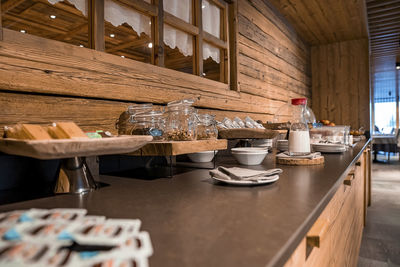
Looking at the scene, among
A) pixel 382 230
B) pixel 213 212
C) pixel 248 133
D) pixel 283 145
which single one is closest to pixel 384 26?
pixel 382 230

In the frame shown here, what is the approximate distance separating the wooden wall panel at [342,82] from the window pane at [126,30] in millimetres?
3939


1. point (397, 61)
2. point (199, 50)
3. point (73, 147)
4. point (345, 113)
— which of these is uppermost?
point (397, 61)

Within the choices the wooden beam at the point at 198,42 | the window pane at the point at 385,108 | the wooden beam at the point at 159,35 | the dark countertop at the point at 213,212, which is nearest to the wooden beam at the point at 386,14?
the wooden beam at the point at 198,42

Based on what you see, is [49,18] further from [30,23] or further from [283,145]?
[283,145]

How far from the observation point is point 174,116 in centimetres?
118

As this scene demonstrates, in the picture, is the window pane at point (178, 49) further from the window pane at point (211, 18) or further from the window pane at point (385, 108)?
the window pane at point (385, 108)

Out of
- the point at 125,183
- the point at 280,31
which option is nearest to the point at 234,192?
the point at 125,183

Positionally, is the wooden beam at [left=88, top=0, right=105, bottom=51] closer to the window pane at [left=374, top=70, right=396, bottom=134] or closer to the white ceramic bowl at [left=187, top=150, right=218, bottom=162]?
the white ceramic bowl at [left=187, top=150, right=218, bottom=162]

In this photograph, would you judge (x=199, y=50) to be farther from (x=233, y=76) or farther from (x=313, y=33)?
(x=313, y=33)

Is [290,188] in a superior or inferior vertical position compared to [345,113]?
inferior

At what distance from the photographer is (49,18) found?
2.24 m

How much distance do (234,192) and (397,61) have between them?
8275mm

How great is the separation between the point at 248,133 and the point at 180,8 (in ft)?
3.42

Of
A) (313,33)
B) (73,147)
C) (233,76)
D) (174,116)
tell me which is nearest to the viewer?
(73,147)
